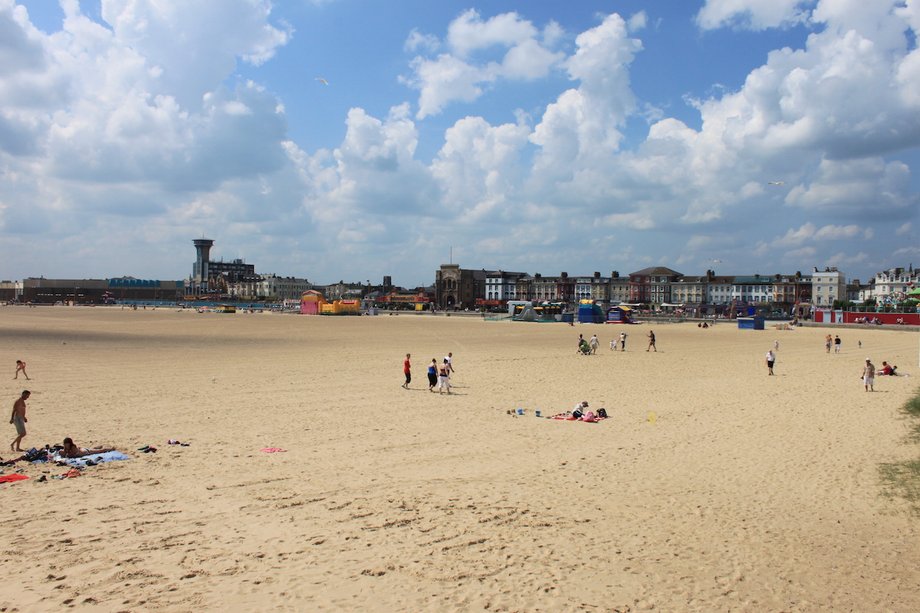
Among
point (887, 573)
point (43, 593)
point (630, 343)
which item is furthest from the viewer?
point (630, 343)

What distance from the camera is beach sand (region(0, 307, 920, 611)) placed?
21.7ft

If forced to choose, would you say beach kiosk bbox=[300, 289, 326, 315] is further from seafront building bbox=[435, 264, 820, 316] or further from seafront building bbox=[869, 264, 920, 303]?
seafront building bbox=[869, 264, 920, 303]

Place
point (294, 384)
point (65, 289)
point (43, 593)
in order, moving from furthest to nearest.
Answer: point (65, 289) < point (294, 384) < point (43, 593)

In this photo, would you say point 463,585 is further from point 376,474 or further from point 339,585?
point 376,474

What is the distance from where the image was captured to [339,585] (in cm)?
661

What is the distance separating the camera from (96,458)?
36.3 feet

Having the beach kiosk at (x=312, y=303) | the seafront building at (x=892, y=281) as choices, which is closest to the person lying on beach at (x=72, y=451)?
the beach kiosk at (x=312, y=303)

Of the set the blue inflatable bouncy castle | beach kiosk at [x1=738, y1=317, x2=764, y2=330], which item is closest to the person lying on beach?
beach kiosk at [x1=738, y1=317, x2=764, y2=330]

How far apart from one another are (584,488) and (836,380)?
19149 millimetres

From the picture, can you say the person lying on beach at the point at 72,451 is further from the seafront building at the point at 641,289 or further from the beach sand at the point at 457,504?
the seafront building at the point at 641,289

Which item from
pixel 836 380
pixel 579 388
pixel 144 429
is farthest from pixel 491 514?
pixel 836 380

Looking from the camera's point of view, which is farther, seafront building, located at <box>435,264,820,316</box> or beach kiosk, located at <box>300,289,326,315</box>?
seafront building, located at <box>435,264,820,316</box>

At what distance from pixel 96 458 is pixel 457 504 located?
666 centimetres

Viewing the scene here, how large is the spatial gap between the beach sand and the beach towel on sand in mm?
381
